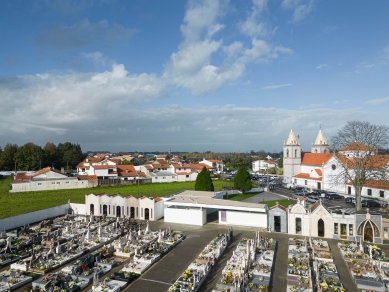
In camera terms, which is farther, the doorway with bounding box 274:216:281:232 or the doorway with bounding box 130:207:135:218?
the doorway with bounding box 130:207:135:218

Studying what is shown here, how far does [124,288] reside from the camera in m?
13.4

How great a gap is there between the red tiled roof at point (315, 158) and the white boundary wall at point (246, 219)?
2930 centimetres

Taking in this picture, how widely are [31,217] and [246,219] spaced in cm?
1993

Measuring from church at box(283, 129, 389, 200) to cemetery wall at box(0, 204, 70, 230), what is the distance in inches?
1340

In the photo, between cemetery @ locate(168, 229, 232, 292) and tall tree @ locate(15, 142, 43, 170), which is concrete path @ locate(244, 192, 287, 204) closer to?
cemetery @ locate(168, 229, 232, 292)

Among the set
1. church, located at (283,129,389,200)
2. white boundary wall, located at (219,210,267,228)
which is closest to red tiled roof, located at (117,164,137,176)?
church, located at (283,129,389,200)

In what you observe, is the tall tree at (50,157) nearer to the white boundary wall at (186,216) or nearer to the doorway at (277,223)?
the white boundary wall at (186,216)

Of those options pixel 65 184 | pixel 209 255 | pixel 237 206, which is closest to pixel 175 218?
pixel 237 206

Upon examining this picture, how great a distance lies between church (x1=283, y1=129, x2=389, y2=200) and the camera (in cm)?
3803

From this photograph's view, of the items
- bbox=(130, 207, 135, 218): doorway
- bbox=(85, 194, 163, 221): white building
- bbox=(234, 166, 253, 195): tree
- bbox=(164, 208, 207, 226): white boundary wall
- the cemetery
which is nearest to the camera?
the cemetery

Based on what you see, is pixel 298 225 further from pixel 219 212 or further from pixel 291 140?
pixel 291 140

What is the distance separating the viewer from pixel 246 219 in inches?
960

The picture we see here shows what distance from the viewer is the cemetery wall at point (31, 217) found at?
77.3ft

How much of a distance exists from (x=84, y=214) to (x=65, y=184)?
75.4ft
